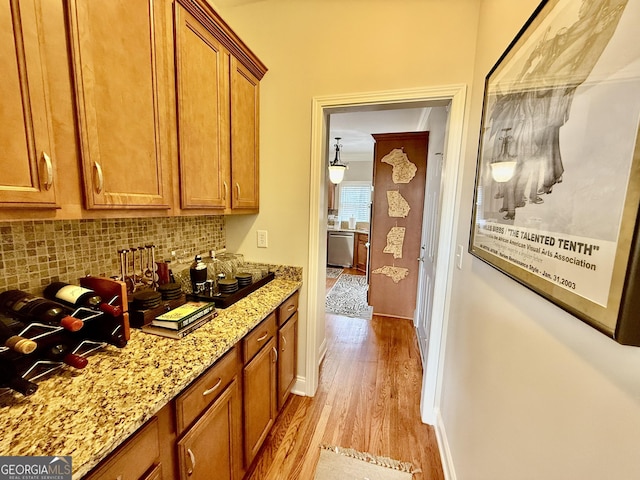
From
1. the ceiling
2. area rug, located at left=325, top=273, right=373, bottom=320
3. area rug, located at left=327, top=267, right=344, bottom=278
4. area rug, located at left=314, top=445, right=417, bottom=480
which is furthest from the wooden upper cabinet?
area rug, located at left=327, top=267, right=344, bottom=278

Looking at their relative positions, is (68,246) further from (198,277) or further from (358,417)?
(358,417)

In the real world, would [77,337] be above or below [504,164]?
below

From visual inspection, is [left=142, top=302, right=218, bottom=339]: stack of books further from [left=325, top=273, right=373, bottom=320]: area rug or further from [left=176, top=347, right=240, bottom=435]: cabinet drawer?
[left=325, top=273, right=373, bottom=320]: area rug

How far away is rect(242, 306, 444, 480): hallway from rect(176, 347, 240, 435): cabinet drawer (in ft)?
2.51

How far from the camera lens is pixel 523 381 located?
807 millimetres

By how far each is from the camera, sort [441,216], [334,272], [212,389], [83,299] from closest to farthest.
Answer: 1. [83,299]
2. [212,389]
3. [441,216]
4. [334,272]

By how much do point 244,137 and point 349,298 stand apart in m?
3.06

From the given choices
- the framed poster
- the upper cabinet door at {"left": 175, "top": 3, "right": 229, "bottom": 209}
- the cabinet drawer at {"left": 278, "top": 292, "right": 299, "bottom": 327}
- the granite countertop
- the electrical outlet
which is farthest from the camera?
the electrical outlet

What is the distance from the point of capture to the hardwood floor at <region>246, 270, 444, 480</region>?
1533 mm

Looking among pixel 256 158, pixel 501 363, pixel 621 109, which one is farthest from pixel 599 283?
pixel 256 158

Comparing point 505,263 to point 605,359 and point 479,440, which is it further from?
point 479,440

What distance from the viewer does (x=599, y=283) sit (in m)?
0.50

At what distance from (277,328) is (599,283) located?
1.45m

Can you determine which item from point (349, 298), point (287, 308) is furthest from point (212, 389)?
point (349, 298)
